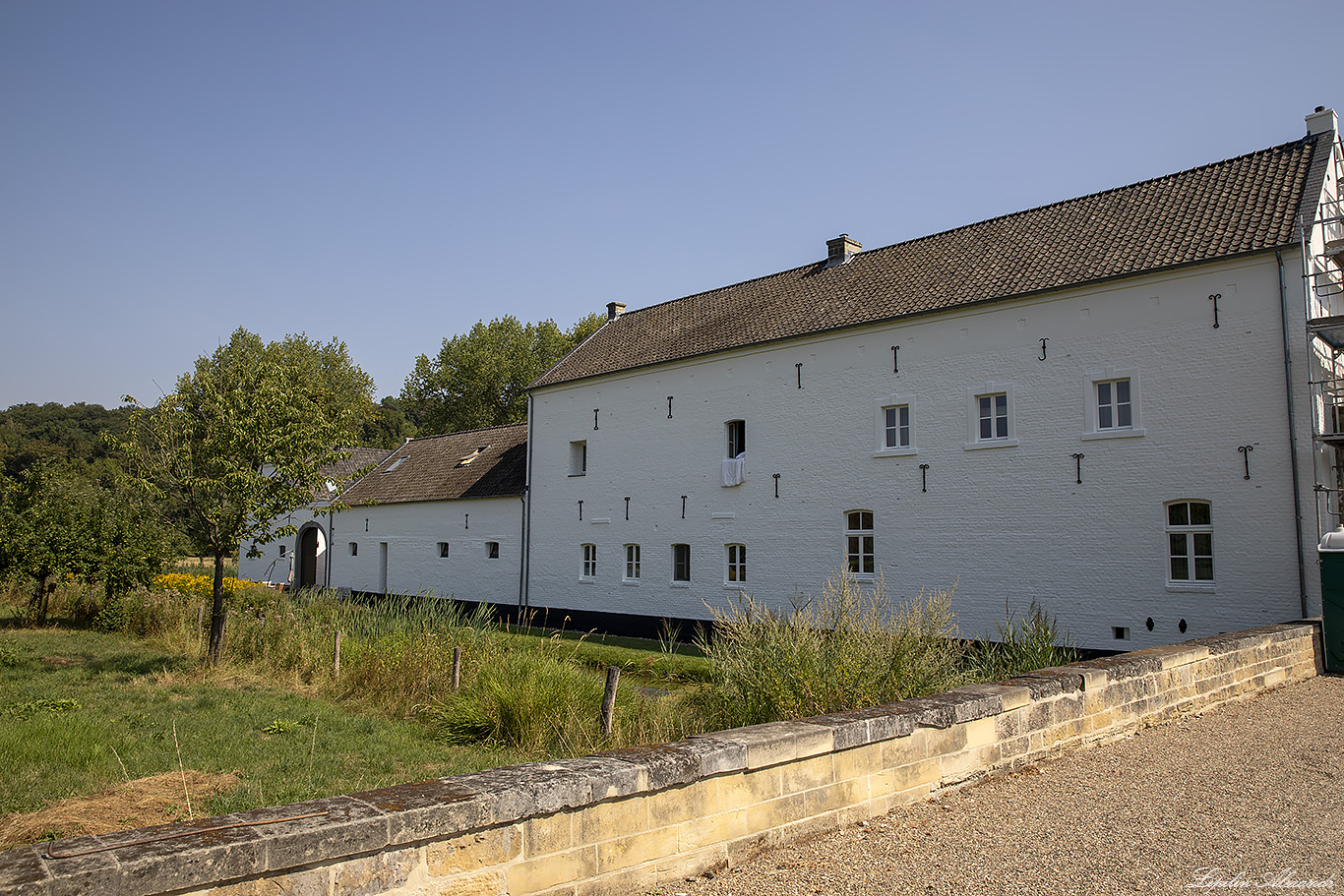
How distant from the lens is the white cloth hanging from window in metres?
18.8

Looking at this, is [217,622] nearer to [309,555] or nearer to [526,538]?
Answer: [526,538]

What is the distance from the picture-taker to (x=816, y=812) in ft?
14.4

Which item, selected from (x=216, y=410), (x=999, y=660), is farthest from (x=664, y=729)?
(x=216, y=410)

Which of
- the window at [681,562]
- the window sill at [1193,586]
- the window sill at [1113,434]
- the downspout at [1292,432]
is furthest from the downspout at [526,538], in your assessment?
the downspout at [1292,432]

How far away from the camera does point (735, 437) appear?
19562 mm

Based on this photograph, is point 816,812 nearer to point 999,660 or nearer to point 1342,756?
point 1342,756

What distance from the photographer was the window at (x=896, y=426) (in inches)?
643

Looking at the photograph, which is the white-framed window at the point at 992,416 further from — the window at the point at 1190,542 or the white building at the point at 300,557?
the white building at the point at 300,557

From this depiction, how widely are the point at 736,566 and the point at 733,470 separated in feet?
6.93

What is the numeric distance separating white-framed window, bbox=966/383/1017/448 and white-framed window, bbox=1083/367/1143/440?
1224mm

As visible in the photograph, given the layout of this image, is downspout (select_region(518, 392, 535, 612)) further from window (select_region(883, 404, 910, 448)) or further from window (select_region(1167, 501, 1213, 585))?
window (select_region(1167, 501, 1213, 585))

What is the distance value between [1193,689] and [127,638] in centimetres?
1811

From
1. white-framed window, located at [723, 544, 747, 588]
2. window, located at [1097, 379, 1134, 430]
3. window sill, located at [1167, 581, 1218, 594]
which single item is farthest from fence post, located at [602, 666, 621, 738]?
white-framed window, located at [723, 544, 747, 588]

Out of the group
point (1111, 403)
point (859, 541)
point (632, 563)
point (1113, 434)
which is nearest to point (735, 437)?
point (859, 541)
